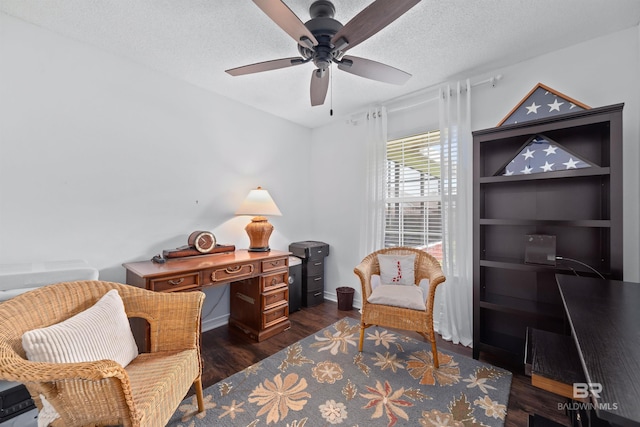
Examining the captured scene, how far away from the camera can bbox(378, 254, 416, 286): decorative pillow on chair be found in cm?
253

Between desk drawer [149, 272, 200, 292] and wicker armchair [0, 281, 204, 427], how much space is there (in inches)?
10.5

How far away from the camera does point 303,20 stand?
1.78 meters

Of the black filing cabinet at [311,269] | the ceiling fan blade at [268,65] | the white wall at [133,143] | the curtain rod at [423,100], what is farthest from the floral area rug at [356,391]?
the curtain rod at [423,100]

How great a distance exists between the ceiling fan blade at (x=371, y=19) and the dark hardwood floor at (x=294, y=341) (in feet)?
7.63

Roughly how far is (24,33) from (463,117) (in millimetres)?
3538

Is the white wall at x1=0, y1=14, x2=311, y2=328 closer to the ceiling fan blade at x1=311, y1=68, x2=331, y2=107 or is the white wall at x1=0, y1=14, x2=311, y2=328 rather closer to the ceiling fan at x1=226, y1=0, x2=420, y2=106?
the ceiling fan at x1=226, y1=0, x2=420, y2=106

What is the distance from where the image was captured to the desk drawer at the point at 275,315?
2.54 metres

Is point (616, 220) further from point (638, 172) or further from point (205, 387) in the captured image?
point (205, 387)

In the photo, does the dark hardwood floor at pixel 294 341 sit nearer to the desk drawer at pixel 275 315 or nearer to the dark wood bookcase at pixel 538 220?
the desk drawer at pixel 275 315

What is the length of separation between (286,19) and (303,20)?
528 mm

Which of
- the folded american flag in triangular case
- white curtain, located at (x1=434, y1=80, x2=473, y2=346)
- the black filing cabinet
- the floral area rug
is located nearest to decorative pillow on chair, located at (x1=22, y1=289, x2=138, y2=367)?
the floral area rug

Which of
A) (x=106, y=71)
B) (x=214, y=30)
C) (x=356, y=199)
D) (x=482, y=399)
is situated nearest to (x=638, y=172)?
(x=482, y=399)

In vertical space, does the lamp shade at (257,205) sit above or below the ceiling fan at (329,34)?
below

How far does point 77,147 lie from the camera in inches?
79.3
